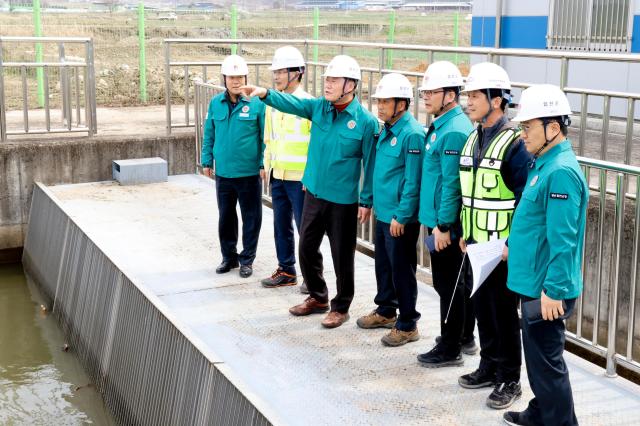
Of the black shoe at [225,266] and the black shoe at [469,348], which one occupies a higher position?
the black shoe at [225,266]

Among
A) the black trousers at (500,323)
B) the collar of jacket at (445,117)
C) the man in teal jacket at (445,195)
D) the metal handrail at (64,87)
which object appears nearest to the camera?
the black trousers at (500,323)

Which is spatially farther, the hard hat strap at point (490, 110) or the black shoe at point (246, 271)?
the black shoe at point (246, 271)

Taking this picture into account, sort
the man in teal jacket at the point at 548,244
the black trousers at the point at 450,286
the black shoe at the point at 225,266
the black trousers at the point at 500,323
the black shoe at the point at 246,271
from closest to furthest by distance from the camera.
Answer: the man in teal jacket at the point at 548,244 → the black trousers at the point at 500,323 → the black trousers at the point at 450,286 → the black shoe at the point at 246,271 → the black shoe at the point at 225,266

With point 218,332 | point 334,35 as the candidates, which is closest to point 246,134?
point 218,332

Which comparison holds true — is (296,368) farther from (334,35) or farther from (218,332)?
(334,35)

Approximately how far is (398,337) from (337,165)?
1211mm

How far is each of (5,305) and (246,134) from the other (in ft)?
12.8

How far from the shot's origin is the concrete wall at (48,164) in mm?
10508

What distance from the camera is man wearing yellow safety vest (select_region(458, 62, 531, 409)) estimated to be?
448 centimetres

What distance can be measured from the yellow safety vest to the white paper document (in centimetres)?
236

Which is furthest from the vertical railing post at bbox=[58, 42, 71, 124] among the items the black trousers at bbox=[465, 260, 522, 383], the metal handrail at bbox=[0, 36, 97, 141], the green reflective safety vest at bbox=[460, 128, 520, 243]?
the black trousers at bbox=[465, 260, 522, 383]

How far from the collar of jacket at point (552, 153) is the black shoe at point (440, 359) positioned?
1698mm

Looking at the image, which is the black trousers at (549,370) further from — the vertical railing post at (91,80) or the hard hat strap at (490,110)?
the vertical railing post at (91,80)

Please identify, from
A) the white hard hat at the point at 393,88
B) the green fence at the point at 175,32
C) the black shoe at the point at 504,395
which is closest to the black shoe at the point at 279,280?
the white hard hat at the point at 393,88
